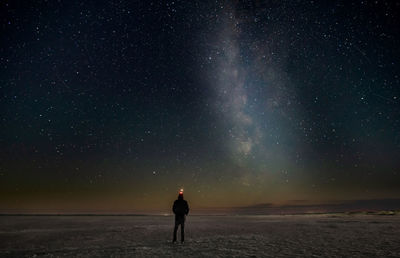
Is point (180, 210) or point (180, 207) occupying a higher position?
point (180, 207)

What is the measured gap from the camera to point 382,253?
8.69 m

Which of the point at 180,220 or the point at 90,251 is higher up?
the point at 180,220

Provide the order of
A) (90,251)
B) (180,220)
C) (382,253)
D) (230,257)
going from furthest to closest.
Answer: (180,220)
(90,251)
(382,253)
(230,257)

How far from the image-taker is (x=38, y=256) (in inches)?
334

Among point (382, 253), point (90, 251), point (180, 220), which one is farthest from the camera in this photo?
point (180, 220)

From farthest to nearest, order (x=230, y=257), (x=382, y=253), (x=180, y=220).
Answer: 1. (x=180, y=220)
2. (x=382, y=253)
3. (x=230, y=257)

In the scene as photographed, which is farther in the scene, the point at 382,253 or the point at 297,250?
the point at 297,250

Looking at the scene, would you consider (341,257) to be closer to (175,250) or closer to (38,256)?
(175,250)

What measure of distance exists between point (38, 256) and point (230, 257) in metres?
5.53

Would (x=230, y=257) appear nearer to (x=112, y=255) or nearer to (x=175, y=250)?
(x=175, y=250)

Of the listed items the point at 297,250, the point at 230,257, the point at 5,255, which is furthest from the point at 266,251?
the point at 5,255

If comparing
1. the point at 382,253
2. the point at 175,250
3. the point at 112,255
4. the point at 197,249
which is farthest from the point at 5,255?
the point at 382,253

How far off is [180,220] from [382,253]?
263 inches

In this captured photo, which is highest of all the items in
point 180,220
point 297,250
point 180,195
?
point 180,195
